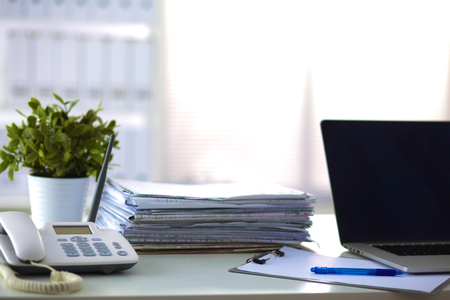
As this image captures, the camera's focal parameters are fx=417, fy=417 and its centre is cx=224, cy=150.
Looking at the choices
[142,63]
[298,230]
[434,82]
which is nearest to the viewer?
[298,230]

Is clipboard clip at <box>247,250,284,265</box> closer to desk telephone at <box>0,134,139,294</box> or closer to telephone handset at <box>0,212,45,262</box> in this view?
desk telephone at <box>0,134,139,294</box>

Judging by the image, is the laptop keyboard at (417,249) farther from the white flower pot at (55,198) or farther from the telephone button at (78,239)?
the white flower pot at (55,198)

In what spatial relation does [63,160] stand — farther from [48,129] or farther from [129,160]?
[129,160]

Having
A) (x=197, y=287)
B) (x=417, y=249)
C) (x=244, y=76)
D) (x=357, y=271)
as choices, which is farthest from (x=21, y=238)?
(x=244, y=76)

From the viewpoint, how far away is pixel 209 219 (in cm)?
78

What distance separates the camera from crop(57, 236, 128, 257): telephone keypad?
0.60m

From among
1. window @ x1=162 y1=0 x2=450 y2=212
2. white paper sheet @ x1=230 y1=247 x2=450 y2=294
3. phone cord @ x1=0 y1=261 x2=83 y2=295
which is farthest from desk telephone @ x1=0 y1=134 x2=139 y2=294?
window @ x1=162 y1=0 x2=450 y2=212

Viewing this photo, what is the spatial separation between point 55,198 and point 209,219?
37cm

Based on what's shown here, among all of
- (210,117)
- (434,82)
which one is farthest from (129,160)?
(434,82)

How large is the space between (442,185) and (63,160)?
2.64 ft

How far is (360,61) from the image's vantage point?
2721mm

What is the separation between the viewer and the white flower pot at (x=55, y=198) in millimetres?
912

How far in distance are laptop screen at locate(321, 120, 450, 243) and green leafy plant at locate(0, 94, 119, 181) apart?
0.51 meters

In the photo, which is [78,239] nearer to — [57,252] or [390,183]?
[57,252]
